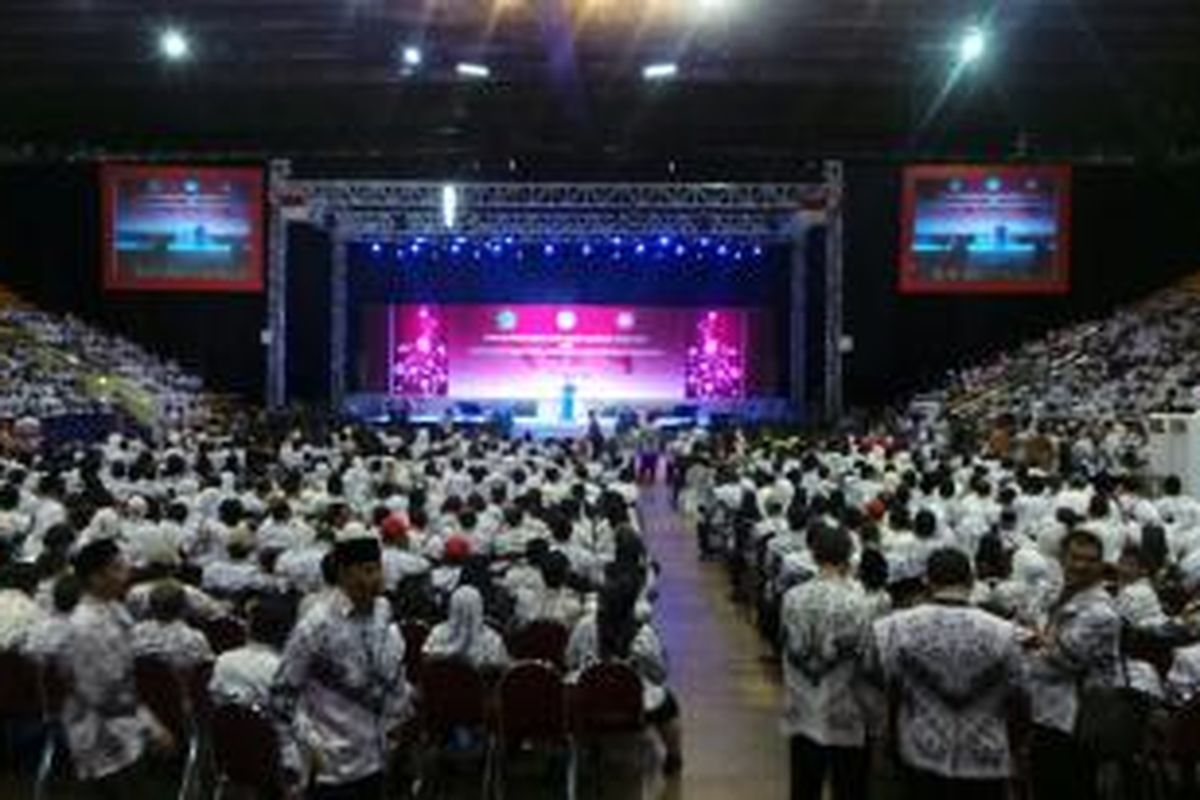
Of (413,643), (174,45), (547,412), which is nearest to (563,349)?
(547,412)

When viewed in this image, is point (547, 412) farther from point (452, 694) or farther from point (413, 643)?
point (452, 694)

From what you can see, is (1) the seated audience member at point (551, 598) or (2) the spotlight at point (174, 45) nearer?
(1) the seated audience member at point (551, 598)

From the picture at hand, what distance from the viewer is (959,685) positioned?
22.6 ft

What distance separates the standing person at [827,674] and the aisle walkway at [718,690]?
98.3 inches

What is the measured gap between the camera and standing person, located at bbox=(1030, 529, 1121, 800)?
7832 mm

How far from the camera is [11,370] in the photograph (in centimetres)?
3466

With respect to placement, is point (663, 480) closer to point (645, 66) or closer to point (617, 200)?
point (617, 200)

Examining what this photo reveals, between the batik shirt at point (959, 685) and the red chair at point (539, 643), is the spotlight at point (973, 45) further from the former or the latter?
the batik shirt at point (959, 685)

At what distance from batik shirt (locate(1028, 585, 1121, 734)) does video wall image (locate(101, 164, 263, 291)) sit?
1175 inches

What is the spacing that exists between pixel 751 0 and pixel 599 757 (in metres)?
20.3

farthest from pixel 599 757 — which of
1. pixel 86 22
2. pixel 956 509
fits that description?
pixel 86 22

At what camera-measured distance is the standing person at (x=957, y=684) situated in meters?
6.89

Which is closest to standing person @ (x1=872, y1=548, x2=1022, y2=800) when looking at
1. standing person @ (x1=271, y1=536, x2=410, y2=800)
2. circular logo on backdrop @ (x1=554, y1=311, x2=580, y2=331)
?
standing person @ (x1=271, y1=536, x2=410, y2=800)

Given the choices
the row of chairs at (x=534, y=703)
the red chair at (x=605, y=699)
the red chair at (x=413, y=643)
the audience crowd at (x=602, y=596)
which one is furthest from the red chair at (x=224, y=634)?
the red chair at (x=605, y=699)
